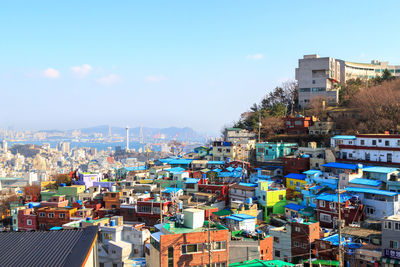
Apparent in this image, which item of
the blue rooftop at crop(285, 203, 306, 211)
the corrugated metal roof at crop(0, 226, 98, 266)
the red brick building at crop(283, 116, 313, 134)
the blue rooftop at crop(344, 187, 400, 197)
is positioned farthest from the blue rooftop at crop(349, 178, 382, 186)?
the corrugated metal roof at crop(0, 226, 98, 266)

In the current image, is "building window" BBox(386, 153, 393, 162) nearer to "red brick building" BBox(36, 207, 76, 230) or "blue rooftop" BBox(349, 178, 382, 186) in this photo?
"blue rooftop" BBox(349, 178, 382, 186)

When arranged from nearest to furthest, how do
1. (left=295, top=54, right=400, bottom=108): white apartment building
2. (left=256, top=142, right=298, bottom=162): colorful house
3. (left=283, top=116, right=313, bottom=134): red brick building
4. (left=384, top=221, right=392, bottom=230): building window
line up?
(left=384, top=221, right=392, bottom=230): building window
(left=256, top=142, right=298, bottom=162): colorful house
(left=283, top=116, right=313, bottom=134): red brick building
(left=295, top=54, right=400, bottom=108): white apartment building

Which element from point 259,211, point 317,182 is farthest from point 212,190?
point 317,182

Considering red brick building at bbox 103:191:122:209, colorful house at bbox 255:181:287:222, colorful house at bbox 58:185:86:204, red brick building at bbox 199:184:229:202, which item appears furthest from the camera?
colorful house at bbox 58:185:86:204

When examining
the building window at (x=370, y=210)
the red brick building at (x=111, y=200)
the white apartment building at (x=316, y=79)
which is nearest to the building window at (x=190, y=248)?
the building window at (x=370, y=210)

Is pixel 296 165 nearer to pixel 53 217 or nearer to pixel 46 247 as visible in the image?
pixel 53 217

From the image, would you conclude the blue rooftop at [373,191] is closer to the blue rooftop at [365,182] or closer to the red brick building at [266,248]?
the blue rooftop at [365,182]
